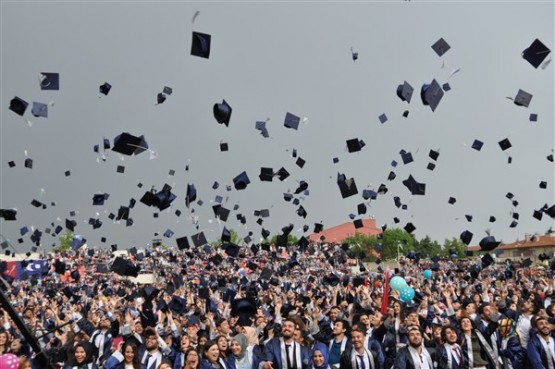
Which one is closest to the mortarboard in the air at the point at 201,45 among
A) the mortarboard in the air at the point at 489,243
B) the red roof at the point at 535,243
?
the mortarboard in the air at the point at 489,243

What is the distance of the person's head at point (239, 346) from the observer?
576cm

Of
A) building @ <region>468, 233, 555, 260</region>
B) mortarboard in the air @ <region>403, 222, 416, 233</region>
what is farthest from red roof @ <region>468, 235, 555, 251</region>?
mortarboard in the air @ <region>403, 222, 416, 233</region>

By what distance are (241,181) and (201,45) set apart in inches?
152

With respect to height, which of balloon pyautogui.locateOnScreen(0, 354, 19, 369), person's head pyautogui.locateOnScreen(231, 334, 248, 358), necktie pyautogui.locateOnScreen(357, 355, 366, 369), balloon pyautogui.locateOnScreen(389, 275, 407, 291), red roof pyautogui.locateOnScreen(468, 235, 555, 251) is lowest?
necktie pyautogui.locateOnScreen(357, 355, 366, 369)

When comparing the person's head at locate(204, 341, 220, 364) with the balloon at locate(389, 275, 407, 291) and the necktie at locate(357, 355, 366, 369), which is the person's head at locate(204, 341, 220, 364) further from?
the balloon at locate(389, 275, 407, 291)

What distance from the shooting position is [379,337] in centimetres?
661

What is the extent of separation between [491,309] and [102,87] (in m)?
9.44

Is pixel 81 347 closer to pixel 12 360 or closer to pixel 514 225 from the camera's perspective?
pixel 12 360

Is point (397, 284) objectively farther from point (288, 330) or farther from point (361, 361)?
point (288, 330)

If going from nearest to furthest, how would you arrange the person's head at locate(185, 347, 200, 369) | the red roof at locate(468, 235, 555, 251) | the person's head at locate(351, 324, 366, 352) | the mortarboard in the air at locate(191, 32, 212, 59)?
1. the person's head at locate(185, 347, 200, 369)
2. the person's head at locate(351, 324, 366, 352)
3. the mortarboard in the air at locate(191, 32, 212, 59)
4. the red roof at locate(468, 235, 555, 251)

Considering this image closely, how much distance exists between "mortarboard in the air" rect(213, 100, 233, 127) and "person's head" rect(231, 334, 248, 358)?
166 inches

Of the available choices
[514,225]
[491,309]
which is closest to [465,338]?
[491,309]

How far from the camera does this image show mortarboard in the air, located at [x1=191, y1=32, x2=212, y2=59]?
Answer: 793 centimetres

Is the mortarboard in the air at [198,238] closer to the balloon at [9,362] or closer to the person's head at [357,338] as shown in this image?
the person's head at [357,338]
